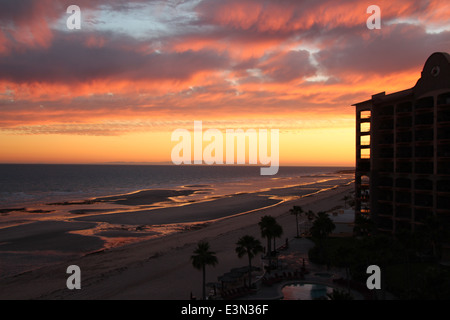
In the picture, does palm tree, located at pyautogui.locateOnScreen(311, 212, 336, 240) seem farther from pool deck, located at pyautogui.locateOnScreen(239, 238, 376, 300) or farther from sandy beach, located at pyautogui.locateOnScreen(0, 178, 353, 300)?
sandy beach, located at pyautogui.locateOnScreen(0, 178, 353, 300)

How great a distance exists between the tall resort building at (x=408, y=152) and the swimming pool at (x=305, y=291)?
55.5 ft

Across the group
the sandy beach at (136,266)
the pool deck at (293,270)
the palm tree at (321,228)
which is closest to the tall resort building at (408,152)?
the palm tree at (321,228)

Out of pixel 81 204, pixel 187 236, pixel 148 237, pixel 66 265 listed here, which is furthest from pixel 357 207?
pixel 81 204

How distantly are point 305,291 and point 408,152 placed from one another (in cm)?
3109

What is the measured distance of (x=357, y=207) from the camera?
6122 centimetres

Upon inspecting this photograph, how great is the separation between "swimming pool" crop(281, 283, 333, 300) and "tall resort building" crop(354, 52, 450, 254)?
16.9m

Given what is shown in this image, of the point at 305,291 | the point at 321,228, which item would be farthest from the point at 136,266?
the point at 321,228

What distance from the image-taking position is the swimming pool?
3431 centimetres

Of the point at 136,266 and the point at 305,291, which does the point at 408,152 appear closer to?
the point at 305,291

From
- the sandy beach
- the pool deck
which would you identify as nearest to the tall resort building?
the pool deck

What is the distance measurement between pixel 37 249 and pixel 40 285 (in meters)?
19.8
